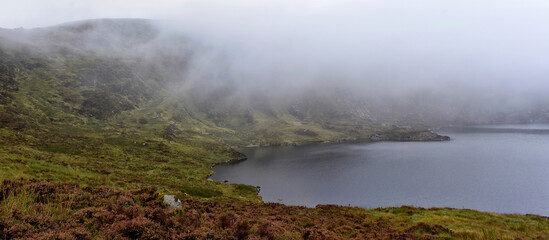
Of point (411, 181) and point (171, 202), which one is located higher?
point (171, 202)

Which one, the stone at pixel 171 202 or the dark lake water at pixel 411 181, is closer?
the stone at pixel 171 202

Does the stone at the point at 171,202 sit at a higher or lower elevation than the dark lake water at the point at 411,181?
higher

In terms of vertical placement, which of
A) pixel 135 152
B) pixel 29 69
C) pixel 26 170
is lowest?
pixel 135 152

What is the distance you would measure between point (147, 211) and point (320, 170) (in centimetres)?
11170

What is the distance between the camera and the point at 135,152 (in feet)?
367

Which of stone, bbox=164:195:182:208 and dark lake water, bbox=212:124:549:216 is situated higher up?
stone, bbox=164:195:182:208

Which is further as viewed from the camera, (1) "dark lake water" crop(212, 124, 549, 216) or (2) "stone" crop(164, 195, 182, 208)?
(1) "dark lake water" crop(212, 124, 549, 216)

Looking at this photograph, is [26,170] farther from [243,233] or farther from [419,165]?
[419,165]

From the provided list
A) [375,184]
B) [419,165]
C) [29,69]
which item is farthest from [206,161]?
[29,69]

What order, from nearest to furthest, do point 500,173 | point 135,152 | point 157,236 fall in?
point 157,236 → point 500,173 → point 135,152

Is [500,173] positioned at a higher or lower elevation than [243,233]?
lower

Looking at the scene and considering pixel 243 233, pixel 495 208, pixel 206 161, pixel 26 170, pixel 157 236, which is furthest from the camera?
pixel 206 161

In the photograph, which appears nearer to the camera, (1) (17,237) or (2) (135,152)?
(1) (17,237)

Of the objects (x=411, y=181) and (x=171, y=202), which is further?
(x=411, y=181)
